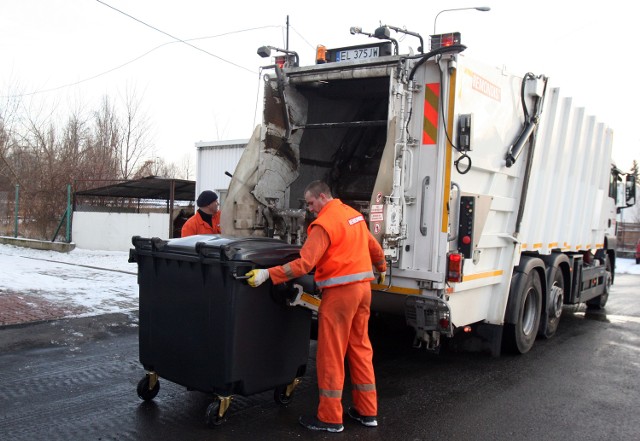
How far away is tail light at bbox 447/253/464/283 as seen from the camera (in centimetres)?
441

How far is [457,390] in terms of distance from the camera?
4.67 meters

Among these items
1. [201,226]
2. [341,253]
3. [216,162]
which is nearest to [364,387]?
[341,253]

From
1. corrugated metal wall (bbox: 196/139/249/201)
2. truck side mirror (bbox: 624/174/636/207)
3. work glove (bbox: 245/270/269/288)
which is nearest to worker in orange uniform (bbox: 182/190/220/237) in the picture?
work glove (bbox: 245/270/269/288)

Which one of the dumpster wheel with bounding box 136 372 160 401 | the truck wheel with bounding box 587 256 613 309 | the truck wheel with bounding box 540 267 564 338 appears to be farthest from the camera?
the truck wheel with bounding box 587 256 613 309

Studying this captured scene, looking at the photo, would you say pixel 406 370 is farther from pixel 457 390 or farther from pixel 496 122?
pixel 496 122

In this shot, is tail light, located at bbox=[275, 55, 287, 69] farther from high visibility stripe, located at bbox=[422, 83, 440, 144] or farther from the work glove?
the work glove

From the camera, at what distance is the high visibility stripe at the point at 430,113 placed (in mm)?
4486

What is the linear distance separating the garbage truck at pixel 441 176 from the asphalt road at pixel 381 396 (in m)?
0.43

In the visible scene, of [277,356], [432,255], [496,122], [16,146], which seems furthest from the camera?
[16,146]

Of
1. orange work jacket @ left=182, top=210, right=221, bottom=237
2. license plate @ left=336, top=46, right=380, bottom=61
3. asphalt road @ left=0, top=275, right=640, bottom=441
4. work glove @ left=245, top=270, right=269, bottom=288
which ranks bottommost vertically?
asphalt road @ left=0, top=275, right=640, bottom=441

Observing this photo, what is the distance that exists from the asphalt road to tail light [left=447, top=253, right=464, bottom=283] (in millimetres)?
949

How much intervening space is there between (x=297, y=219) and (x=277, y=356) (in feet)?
5.76

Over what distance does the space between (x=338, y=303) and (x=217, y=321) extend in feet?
2.58

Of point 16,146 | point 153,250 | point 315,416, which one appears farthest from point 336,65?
point 16,146
